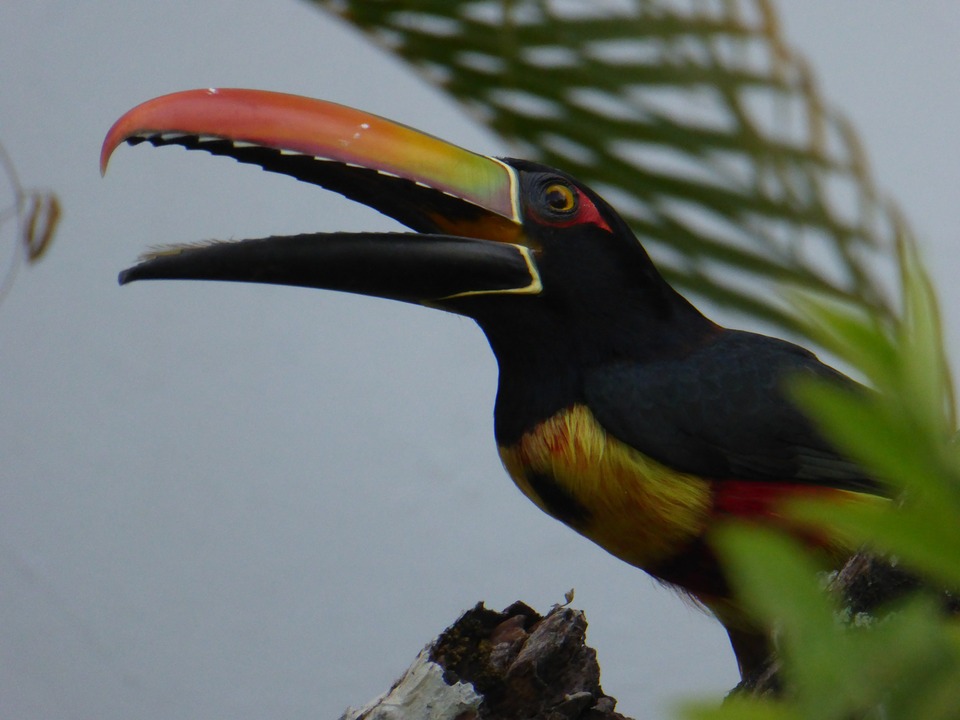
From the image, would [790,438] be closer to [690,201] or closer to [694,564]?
[694,564]

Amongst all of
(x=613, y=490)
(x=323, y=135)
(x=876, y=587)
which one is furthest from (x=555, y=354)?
(x=876, y=587)

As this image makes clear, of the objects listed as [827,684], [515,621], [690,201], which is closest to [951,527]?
[827,684]

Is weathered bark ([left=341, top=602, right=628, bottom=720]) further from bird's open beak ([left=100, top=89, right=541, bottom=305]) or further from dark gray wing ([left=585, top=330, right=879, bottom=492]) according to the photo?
bird's open beak ([left=100, top=89, right=541, bottom=305])

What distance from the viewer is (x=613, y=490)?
1003mm

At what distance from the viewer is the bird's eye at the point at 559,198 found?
1.12 meters

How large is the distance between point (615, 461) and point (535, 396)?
0.11 meters

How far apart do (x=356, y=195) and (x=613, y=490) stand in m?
0.37

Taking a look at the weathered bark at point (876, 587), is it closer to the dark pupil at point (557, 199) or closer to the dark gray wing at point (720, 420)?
the dark gray wing at point (720, 420)

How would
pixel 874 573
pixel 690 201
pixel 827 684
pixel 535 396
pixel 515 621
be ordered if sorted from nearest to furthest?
pixel 827 684 → pixel 874 573 → pixel 515 621 → pixel 535 396 → pixel 690 201

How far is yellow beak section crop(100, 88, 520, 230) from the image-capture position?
97 centimetres

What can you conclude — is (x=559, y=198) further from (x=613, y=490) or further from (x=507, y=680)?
(x=507, y=680)

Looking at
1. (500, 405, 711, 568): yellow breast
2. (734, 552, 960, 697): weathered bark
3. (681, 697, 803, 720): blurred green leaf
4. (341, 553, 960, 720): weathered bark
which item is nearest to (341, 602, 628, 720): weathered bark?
(341, 553, 960, 720): weathered bark

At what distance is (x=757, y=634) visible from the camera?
45.1 inches

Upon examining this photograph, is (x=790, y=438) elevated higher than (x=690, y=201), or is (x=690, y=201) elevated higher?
(x=690, y=201)
